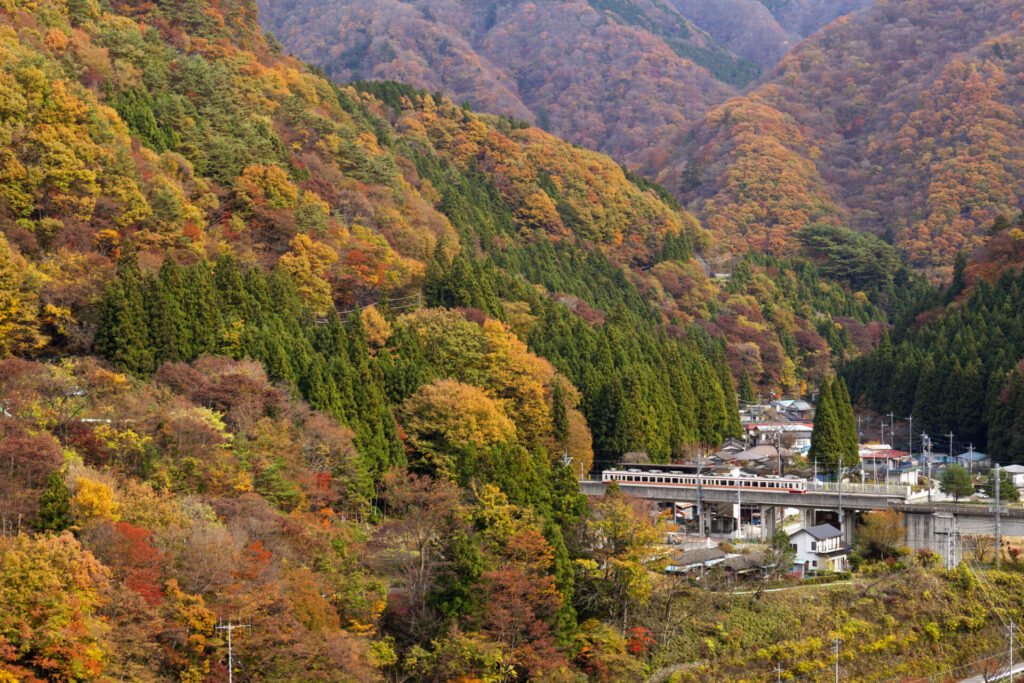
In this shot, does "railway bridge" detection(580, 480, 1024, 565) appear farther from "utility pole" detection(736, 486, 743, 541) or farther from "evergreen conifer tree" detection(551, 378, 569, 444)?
"evergreen conifer tree" detection(551, 378, 569, 444)

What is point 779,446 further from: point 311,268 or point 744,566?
point 311,268

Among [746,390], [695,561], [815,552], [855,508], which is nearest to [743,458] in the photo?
[855,508]

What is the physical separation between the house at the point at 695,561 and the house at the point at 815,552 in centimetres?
475

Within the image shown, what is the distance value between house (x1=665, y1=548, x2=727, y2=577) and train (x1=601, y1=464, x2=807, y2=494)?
10.4m

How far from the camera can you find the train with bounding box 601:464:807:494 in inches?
2707

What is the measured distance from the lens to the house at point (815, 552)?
201 feet

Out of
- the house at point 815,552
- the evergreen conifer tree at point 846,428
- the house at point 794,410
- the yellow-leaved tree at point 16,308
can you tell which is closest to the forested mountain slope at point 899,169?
the house at point 794,410

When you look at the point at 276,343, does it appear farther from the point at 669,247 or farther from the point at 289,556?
the point at 669,247

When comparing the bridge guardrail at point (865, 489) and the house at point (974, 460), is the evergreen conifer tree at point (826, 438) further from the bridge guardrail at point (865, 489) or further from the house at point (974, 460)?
the house at point (974, 460)

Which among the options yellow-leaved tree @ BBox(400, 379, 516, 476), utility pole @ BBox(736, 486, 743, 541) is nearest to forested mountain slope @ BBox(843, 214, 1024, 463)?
utility pole @ BBox(736, 486, 743, 541)

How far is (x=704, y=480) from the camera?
6956 centimetres

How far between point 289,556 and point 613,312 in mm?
57255

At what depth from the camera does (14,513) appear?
39625 mm

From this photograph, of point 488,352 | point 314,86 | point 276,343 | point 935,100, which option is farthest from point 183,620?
point 935,100
